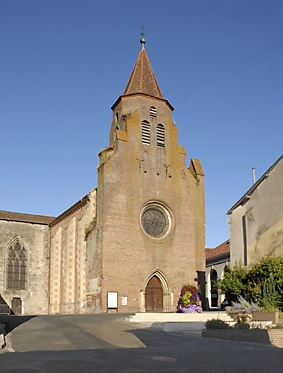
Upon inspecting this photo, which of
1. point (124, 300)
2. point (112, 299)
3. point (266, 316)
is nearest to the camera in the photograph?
point (266, 316)

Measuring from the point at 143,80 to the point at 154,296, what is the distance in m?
18.1

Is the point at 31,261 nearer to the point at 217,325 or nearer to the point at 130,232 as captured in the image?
the point at 130,232

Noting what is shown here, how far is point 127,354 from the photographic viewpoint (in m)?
10.4

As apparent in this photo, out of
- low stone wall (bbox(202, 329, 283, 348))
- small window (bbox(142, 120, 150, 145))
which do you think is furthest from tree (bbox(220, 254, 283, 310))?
small window (bbox(142, 120, 150, 145))

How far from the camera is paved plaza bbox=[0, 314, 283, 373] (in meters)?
8.54

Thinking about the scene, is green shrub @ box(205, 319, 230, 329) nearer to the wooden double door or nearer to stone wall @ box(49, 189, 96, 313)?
the wooden double door

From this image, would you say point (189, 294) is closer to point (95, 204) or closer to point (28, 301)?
point (95, 204)

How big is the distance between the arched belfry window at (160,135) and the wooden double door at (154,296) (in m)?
10.7

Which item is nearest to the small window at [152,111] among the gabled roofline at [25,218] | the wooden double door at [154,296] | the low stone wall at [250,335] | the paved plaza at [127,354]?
the wooden double door at [154,296]

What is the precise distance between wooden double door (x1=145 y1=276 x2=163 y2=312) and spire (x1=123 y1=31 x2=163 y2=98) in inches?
600

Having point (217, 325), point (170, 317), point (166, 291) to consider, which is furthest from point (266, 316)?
point (166, 291)

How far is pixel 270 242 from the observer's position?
2506cm

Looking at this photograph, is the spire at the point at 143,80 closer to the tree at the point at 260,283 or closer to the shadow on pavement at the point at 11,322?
the tree at the point at 260,283

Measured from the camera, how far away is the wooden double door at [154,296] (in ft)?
110
